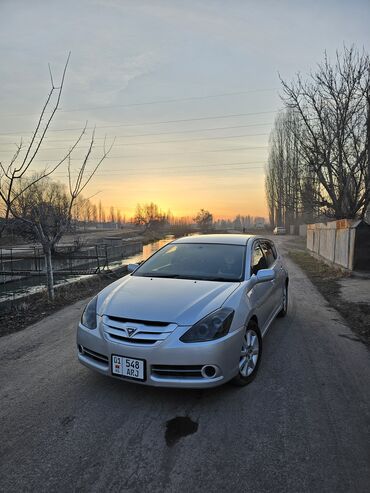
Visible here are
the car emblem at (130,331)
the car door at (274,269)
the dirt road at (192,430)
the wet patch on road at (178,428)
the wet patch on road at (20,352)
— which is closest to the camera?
the dirt road at (192,430)

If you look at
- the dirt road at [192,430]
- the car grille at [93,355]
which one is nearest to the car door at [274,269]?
the dirt road at [192,430]

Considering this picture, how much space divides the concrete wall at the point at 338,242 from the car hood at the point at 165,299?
32.0 feet

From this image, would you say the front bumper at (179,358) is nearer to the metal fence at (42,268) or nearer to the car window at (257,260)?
the car window at (257,260)

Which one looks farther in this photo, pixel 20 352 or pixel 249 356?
pixel 20 352

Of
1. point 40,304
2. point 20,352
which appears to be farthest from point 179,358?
point 40,304

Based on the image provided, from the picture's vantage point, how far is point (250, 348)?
363cm

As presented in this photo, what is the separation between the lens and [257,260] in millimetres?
4805

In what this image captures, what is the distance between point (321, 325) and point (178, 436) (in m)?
3.98

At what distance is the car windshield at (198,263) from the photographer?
164 inches

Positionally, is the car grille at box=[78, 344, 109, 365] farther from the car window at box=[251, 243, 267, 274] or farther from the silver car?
the car window at box=[251, 243, 267, 274]

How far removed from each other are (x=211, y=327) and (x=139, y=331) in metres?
0.65

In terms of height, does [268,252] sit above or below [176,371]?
above

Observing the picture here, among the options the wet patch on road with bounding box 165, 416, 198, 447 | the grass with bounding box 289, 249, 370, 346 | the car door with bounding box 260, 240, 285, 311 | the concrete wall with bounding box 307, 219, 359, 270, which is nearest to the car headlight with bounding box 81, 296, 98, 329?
the wet patch on road with bounding box 165, 416, 198, 447

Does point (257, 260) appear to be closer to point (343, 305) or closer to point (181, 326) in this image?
point (181, 326)
